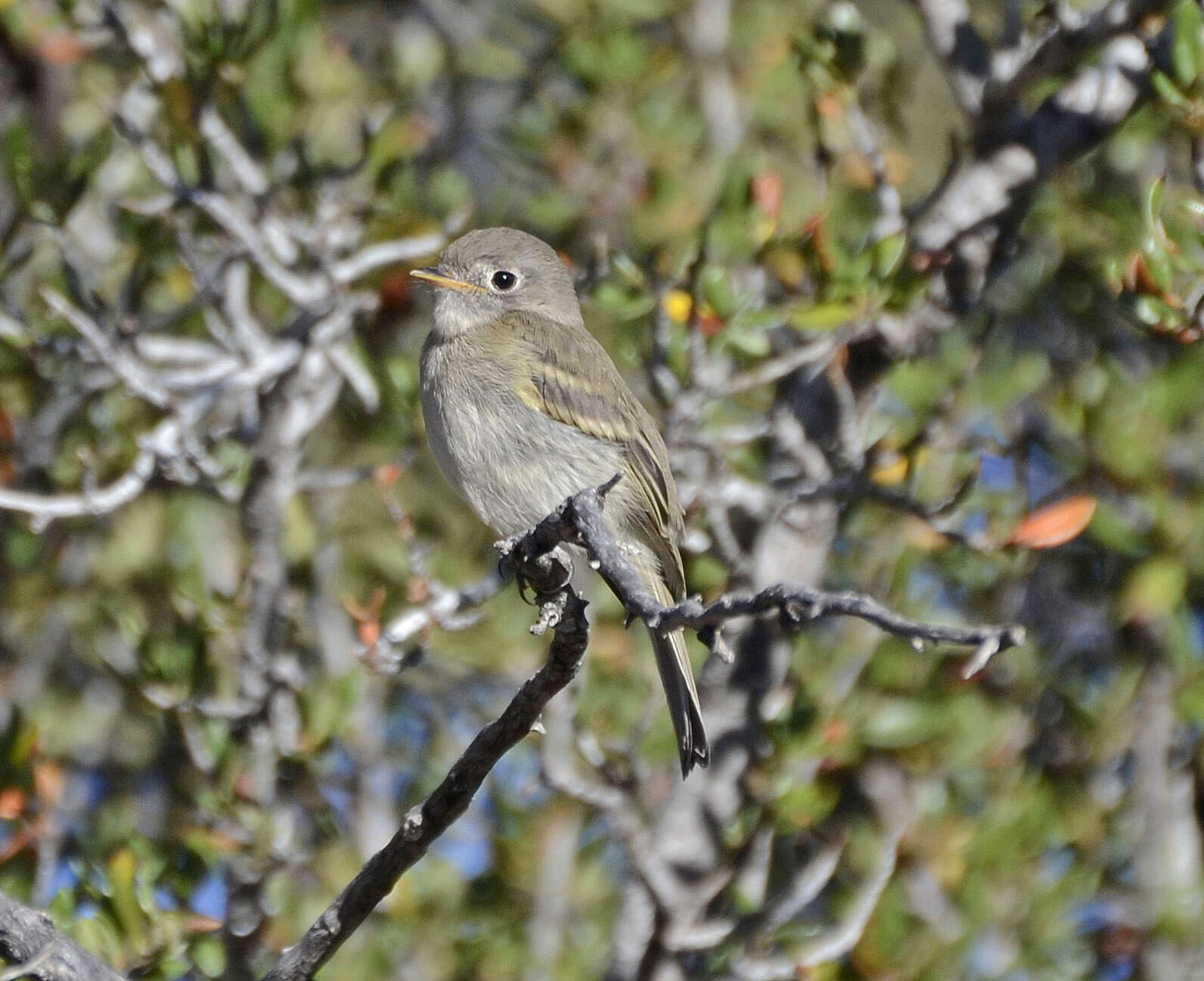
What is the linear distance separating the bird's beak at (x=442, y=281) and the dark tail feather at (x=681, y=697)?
1250 mm

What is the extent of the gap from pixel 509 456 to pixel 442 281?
59 cm

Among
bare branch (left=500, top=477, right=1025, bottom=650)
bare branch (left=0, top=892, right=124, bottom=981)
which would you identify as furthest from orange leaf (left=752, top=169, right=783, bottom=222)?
bare branch (left=0, top=892, right=124, bottom=981)

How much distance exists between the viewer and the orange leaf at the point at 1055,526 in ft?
13.8

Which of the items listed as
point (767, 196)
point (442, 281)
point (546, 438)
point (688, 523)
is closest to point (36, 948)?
point (546, 438)

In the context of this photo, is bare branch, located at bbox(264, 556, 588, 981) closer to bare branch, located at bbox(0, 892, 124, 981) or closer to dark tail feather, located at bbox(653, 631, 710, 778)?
bare branch, located at bbox(0, 892, 124, 981)

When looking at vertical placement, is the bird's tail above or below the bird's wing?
below

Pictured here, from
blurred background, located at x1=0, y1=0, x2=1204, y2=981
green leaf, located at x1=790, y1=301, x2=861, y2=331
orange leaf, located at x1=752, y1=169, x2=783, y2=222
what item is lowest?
blurred background, located at x1=0, y1=0, x2=1204, y2=981

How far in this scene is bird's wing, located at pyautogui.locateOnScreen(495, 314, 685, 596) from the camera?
439 cm

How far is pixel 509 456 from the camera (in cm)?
437

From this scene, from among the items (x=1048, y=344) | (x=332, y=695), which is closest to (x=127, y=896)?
(x=332, y=695)

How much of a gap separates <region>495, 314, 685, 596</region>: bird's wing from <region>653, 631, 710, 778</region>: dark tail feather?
37cm

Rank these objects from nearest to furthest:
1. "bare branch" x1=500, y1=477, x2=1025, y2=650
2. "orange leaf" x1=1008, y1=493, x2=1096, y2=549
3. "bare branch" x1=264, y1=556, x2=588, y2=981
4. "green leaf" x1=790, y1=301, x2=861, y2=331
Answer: "bare branch" x1=500, y1=477, x2=1025, y2=650
"bare branch" x1=264, y1=556, x2=588, y2=981
"orange leaf" x1=1008, y1=493, x2=1096, y2=549
"green leaf" x1=790, y1=301, x2=861, y2=331

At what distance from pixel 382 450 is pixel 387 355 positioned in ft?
1.28

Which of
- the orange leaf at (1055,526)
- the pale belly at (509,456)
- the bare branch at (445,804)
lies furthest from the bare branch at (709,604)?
the orange leaf at (1055,526)
